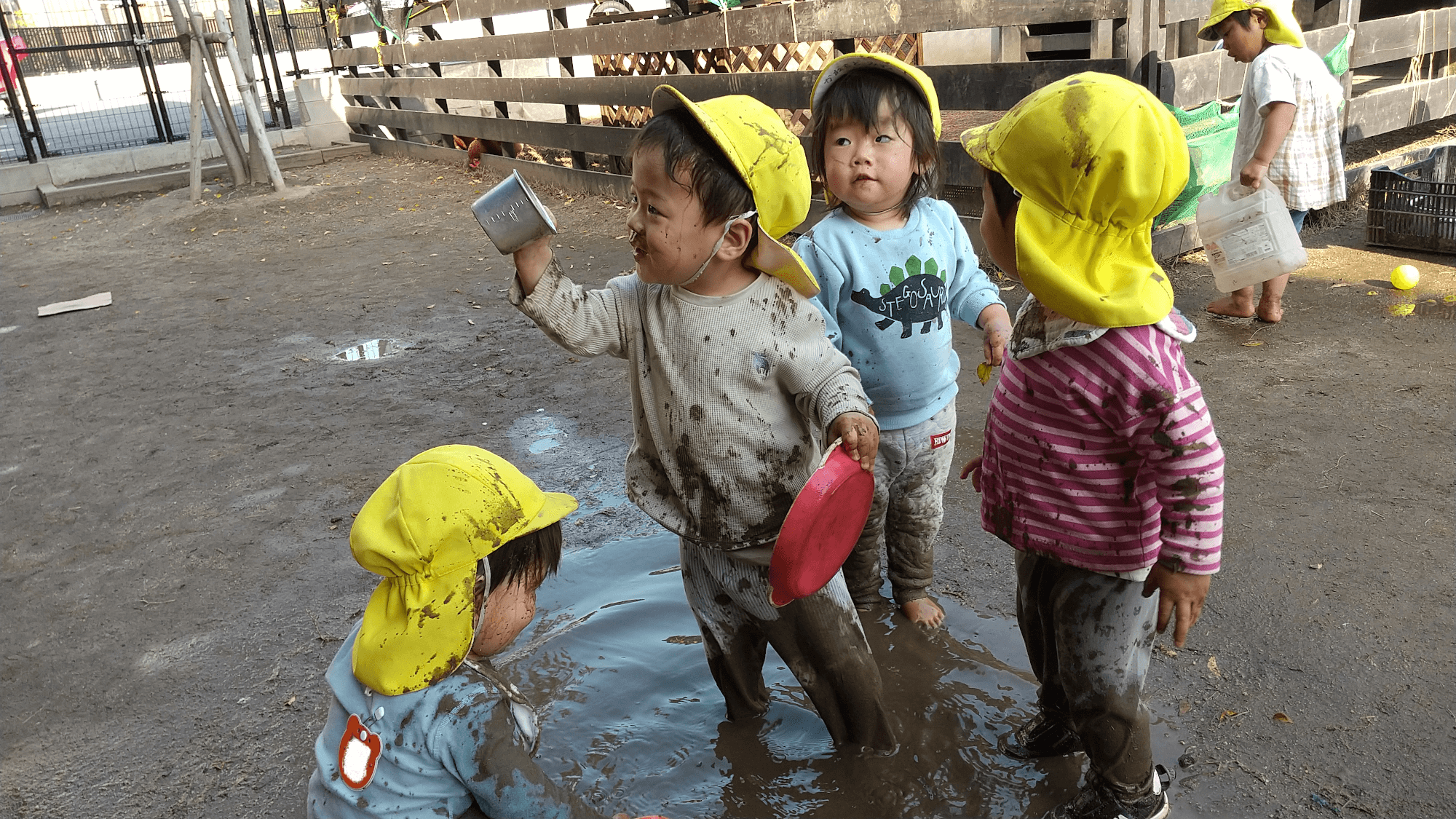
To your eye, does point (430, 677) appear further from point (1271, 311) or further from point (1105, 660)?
point (1271, 311)

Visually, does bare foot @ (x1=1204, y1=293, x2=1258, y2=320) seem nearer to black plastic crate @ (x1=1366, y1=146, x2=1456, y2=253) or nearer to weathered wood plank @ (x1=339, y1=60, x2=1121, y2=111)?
weathered wood plank @ (x1=339, y1=60, x2=1121, y2=111)

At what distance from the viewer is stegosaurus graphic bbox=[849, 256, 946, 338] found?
2461 mm

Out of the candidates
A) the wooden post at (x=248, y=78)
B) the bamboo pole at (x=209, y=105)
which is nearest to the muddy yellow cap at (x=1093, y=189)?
the wooden post at (x=248, y=78)

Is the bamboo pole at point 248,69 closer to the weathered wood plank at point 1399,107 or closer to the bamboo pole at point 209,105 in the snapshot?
the bamboo pole at point 209,105

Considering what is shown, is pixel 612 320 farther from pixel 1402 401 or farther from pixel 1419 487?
pixel 1402 401

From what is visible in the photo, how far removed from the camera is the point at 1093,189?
1591 mm

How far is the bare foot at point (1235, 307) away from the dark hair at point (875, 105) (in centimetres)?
299

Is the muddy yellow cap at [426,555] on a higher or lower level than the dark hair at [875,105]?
lower

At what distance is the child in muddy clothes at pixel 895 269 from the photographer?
2.38 metres

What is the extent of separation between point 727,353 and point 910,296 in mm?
724

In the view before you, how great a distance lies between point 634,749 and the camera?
238 centimetres

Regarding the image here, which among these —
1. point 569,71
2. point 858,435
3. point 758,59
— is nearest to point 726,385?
point 858,435

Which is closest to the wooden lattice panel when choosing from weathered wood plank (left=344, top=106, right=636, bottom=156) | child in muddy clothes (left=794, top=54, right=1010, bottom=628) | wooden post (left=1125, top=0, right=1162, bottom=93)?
weathered wood plank (left=344, top=106, right=636, bottom=156)

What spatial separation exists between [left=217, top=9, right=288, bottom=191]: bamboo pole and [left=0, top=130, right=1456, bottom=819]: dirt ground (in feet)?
15.0
